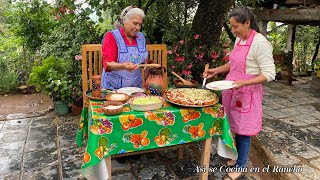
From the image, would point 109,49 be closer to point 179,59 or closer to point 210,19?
point 179,59

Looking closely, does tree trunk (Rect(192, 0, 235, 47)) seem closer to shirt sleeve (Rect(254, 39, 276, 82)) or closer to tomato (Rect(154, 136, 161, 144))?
shirt sleeve (Rect(254, 39, 276, 82))

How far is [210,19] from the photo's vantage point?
427 centimetres

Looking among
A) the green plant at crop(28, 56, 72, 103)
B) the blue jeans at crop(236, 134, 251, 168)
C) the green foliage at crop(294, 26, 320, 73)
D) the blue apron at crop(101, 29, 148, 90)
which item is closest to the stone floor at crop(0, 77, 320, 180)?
the blue jeans at crop(236, 134, 251, 168)

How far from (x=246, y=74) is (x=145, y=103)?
3.21 ft

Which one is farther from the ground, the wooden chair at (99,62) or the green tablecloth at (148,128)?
the wooden chair at (99,62)

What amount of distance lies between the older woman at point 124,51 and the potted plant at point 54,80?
182cm

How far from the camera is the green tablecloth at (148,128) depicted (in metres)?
2.01

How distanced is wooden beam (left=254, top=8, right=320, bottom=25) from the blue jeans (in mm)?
3939

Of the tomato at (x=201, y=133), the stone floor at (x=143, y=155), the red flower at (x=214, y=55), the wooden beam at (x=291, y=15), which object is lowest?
the stone floor at (x=143, y=155)

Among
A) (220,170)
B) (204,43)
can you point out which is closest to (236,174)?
(220,170)

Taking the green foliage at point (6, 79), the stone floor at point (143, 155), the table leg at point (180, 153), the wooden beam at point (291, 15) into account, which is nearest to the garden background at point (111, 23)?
the stone floor at point (143, 155)

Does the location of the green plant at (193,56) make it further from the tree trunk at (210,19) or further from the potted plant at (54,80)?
the potted plant at (54,80)

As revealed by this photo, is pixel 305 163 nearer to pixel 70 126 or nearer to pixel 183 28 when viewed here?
pixel 183 28

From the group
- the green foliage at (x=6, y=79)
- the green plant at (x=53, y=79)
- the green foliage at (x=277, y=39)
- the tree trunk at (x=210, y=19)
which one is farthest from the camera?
the green foliage at (x=277, y=39)
